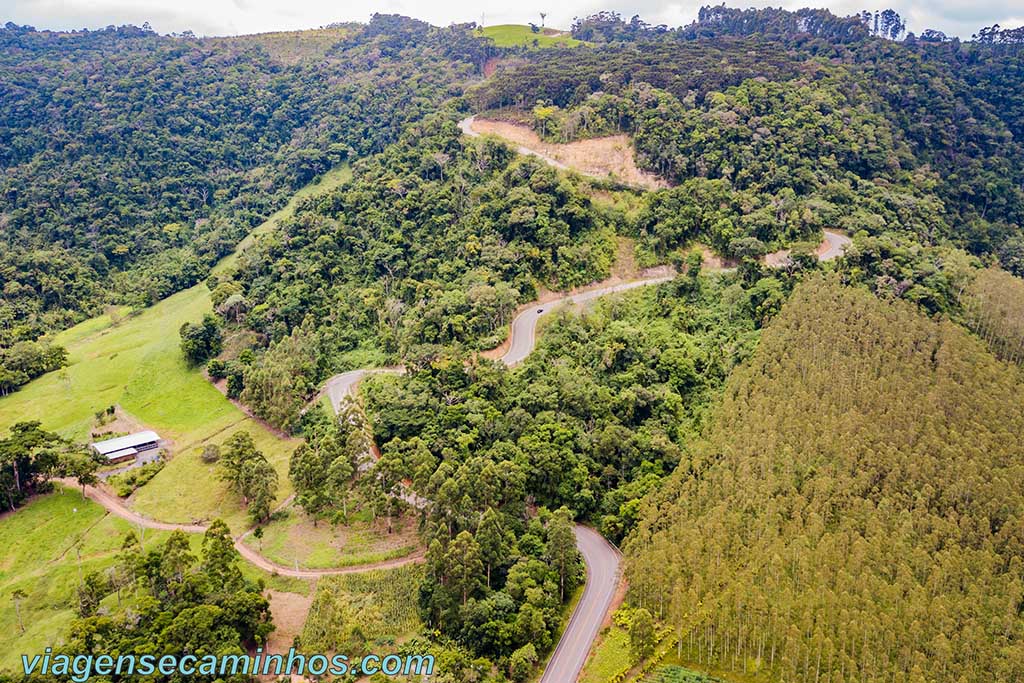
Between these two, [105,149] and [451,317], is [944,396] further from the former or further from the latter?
[105,149]

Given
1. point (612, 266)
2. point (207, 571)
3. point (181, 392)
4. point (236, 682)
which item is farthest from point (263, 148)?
Result: point (236, 682)

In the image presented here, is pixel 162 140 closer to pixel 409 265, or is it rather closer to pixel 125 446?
pixel 409 265

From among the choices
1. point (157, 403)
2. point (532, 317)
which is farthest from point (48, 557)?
point (532, 317)

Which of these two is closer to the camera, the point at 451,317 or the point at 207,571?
the point at 207,571

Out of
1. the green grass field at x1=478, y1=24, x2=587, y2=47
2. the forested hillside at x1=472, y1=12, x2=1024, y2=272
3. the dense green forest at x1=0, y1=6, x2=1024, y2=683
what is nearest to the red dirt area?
the dense green forest at x1=0, y1=6, x2=1024, y2=683

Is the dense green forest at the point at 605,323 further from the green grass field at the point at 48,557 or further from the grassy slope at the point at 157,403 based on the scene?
the green grass field at the point at 48,557

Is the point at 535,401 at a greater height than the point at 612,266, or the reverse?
the point at 612,266
